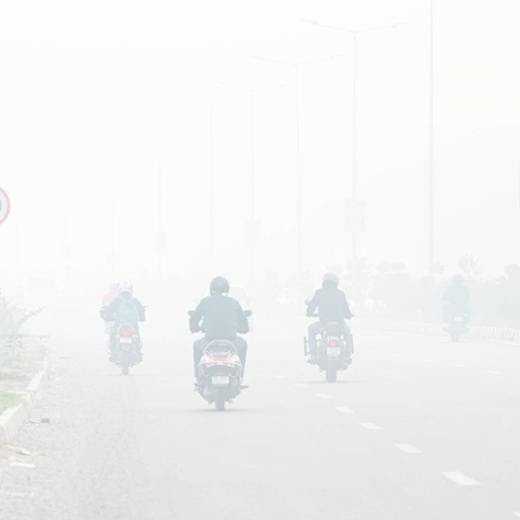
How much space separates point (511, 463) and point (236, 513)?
3.70 m

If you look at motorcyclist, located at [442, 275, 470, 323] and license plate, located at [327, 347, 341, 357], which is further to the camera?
motorcyclist, located at [442, 275, 470, 323]

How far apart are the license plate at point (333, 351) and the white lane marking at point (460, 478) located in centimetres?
1462

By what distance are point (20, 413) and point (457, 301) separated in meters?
28.8

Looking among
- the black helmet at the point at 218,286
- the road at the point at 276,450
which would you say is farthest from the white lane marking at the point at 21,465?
the black helmet at the point at 218,286

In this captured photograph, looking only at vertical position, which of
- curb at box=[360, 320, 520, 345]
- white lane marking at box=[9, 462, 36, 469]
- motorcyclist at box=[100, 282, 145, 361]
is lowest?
curb at box=[360, 320, 520, 345]

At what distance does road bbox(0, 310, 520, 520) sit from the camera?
13602 millimetres

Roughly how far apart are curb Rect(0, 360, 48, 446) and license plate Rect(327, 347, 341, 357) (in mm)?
4209

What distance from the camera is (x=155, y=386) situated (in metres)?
30.1

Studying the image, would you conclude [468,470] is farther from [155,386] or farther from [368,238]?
[368,238]

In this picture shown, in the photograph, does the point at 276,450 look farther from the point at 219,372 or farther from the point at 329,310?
the point at 329,310

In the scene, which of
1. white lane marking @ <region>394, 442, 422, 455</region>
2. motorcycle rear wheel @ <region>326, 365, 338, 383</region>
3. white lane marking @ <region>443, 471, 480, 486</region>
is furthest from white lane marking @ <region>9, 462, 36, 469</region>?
motorcycle rear wheel @ <region>326, 365, 338, 383</region>

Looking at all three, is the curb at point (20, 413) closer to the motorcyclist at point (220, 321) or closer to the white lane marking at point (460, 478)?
the motorcyclist at point (220, 321)

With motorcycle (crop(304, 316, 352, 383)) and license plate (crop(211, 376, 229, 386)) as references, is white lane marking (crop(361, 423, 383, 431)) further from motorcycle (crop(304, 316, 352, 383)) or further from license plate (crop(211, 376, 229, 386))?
motorcycle (crop(304, 316, 352, 383))

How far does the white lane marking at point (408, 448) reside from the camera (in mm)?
17484
